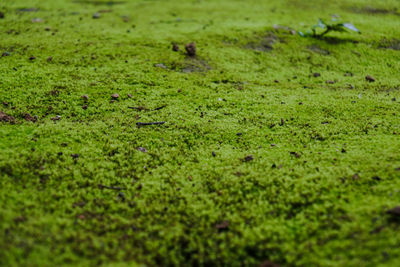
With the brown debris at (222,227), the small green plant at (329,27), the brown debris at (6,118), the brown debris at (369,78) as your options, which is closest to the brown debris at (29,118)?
the brown debris at (6,118)

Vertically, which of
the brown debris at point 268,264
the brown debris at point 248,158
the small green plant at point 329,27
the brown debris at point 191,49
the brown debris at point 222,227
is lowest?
the brown debris at point 268,264

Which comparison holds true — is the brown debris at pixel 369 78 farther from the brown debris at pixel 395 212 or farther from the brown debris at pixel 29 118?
the brown debris at pixel 29 118

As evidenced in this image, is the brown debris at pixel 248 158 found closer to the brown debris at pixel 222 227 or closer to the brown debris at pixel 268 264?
the brown debris at pixel 222 227

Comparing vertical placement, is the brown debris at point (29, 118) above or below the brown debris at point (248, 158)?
above

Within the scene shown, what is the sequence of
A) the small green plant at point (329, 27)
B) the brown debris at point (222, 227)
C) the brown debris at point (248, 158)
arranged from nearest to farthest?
the brown debris at point (222, 227) → the brown debris at point (248, 158) → the small green plant at point (329, 27)

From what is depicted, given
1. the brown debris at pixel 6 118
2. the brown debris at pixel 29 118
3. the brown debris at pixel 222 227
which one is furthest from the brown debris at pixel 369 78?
the brown debris at pixel 6 118

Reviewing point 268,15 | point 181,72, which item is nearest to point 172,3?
point 268,15

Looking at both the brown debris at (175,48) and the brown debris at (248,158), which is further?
the brown debris at (175,48)

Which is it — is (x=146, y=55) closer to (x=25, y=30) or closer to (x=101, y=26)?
(x=101, y=26)

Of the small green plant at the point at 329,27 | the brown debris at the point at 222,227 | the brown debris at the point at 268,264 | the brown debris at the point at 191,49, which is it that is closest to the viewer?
the brown debris at the point at 268,264
